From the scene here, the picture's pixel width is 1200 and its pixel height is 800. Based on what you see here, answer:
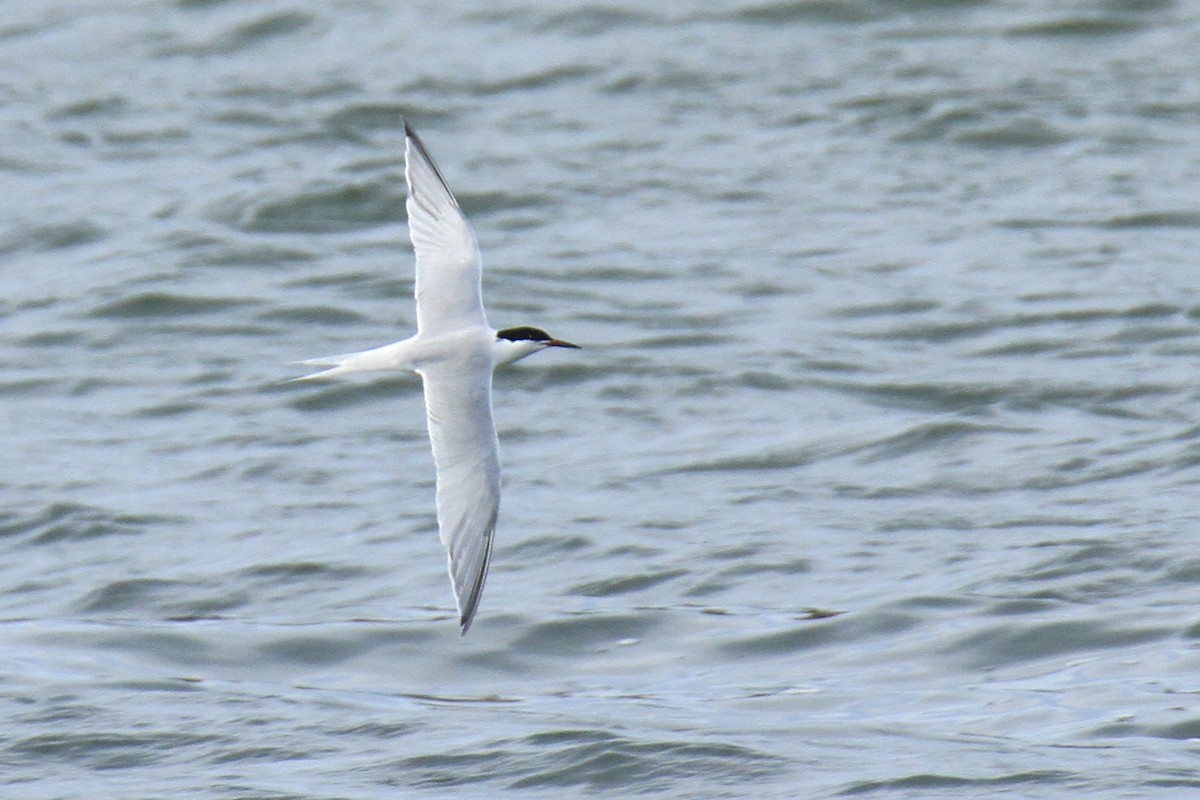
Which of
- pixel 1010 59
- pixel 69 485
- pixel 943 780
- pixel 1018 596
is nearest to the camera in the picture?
pixel 943 780

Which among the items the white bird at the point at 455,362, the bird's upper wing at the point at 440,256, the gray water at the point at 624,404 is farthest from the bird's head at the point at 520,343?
the gray water at the point at 624,404

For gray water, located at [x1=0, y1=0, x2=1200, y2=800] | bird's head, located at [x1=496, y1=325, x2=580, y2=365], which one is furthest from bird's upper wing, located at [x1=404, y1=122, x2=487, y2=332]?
gray water, located at [x1=0, y1=0, x2=1200, y2=800]

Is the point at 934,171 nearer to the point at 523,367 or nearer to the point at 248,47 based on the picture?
the point at 523,367

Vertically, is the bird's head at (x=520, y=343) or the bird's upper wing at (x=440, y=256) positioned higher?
the bird's upper wing at (x=440, y=256)

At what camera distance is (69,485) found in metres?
10.3

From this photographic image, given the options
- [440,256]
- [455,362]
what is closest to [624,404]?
[440,256]

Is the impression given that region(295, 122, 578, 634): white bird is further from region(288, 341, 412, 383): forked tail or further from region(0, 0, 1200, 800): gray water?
region(0, 0, 1200, 800): gray water

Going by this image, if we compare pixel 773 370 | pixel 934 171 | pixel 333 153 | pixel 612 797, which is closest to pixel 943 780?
pixel 612 797

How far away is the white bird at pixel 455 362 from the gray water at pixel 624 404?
76 centimetres

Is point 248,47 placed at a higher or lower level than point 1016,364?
higher

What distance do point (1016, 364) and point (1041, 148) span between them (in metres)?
3.45

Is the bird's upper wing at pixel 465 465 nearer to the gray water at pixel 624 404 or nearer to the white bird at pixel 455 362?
the white bird at pixel 455 362

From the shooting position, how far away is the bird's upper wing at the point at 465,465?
22.9 feet

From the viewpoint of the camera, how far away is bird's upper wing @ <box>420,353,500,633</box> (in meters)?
6.98
